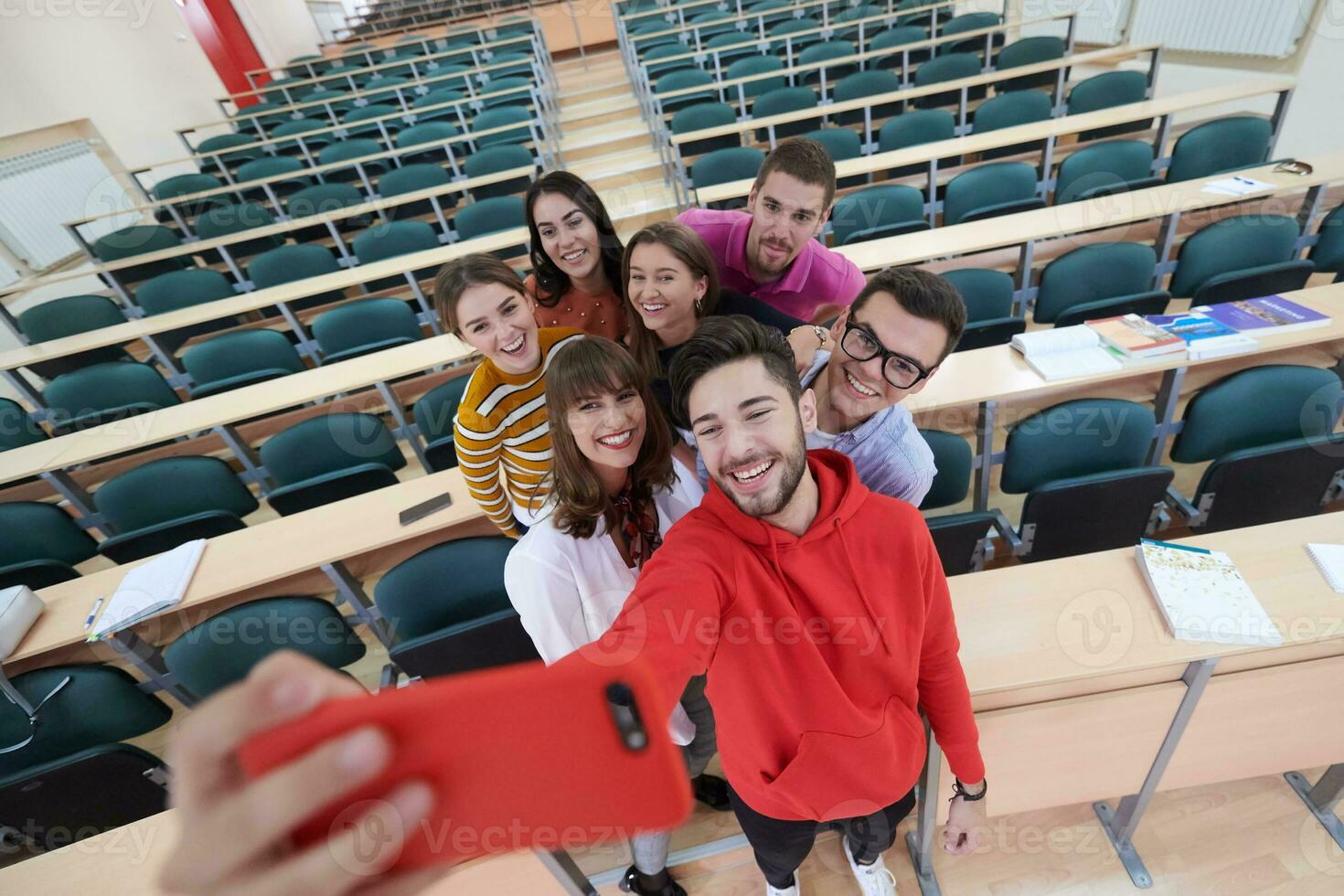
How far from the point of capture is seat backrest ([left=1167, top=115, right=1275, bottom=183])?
3.78m

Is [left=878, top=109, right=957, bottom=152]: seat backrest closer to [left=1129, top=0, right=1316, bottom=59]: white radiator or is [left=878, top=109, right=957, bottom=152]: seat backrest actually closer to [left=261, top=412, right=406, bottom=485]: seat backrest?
[left=1129, top=0, right=1316, bottom=59]: white radiator

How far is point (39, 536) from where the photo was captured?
2.68 metres

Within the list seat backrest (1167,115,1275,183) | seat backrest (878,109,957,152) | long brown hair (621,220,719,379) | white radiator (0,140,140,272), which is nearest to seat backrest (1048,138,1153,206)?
seat backrest (1167,115,1275,183)

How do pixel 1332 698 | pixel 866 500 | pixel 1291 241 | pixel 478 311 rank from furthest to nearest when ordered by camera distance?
pixel 1291 241
pixel 478 311
pixel 1332 698
pixel 866 500

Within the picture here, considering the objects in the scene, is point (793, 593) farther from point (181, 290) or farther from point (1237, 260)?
point (181, 290)

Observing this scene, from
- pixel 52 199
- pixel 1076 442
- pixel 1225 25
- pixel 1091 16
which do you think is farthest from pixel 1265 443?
pixel 52 199

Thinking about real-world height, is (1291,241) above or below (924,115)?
below

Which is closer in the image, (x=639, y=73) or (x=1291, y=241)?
(x=1291, y=241)

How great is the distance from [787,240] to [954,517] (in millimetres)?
1077

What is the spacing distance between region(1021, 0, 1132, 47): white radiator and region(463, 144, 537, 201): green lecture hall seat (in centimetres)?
627

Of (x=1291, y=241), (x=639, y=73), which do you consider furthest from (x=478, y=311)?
(x=639, y=73)

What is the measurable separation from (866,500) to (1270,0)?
24.0 feet

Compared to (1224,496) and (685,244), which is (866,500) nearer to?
(685,244)

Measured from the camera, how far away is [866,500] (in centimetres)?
113
